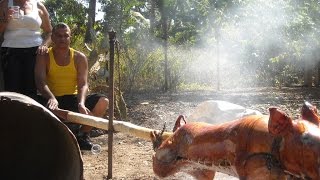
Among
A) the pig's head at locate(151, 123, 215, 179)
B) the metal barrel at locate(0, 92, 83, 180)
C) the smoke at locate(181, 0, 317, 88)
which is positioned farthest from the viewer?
the smoke at locate(181, 0, 317, 88)

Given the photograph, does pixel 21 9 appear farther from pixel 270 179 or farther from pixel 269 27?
pixel 269 27

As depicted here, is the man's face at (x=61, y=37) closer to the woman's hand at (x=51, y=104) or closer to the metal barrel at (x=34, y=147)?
the woman's hand at (x=51, y=104)

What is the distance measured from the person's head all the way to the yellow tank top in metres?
0.16

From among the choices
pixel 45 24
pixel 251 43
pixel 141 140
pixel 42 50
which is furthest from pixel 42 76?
pixel 251 43

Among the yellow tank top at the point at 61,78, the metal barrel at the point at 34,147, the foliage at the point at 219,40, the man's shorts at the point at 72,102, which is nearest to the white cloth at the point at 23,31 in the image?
the yellow tank top at the point at 61,78

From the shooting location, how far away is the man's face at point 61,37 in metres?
5.44

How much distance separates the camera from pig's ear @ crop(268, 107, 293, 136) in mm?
2693

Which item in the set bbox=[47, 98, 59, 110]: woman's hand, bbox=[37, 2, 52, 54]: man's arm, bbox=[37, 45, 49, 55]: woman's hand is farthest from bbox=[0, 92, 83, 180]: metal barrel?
bbox=[37, 2, 52, 54]: man's arm

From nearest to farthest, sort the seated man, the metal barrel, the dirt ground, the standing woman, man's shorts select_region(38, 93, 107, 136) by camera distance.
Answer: the metal barrel → the standing woman → the dirt ground → the seated man → man's shorts select_region(38, 93, 107, 136)

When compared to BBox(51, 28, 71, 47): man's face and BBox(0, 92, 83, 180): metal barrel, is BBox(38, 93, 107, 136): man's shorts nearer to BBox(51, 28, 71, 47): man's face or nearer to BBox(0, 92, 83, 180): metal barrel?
BBox(51, 28, 71, 47): man's face

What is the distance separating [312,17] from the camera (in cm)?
1547

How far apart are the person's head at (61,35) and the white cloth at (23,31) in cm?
21

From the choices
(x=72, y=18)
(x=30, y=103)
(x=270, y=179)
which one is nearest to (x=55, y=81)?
(x=30, y=103)

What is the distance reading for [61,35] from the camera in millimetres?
5480
